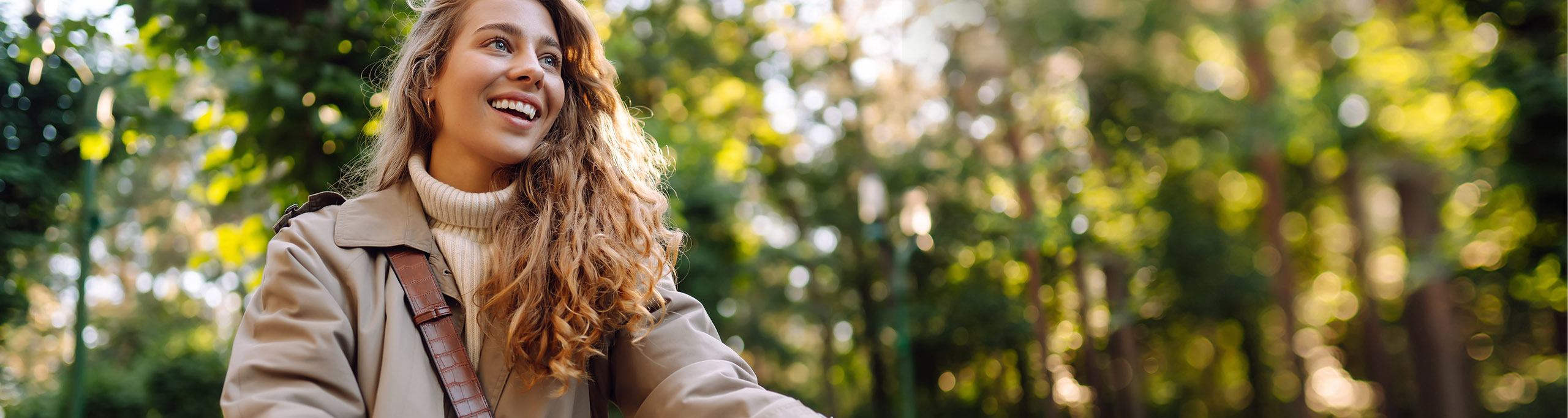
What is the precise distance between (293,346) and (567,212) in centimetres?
53

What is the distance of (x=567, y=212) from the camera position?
1.92m

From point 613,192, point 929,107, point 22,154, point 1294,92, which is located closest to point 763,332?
point 929,107

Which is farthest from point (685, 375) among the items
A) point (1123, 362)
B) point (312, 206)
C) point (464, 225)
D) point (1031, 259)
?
point (1123, 362)

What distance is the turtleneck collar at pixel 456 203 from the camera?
6.16 ft

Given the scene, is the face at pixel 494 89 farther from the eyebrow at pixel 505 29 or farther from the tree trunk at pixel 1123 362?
the tree trunk at pixel 1123 362

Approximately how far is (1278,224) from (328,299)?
873 inches

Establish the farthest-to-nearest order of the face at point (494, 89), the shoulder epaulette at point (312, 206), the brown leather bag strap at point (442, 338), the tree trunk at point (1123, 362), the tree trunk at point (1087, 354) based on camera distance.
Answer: the tree trunk at point (1123, 362)
the tree trunk at point (1087, 354)
the face at point (494, 89)
the shoulder epaulette at point (312, 206)
the brown leather bag strap at point (442, 338)

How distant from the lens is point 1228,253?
2289cm

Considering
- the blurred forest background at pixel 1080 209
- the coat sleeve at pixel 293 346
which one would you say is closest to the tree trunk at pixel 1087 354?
the blurred forest background at pixel 1080 209

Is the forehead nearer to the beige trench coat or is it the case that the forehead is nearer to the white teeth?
the white teeth

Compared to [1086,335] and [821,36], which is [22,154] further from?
[1086,335]

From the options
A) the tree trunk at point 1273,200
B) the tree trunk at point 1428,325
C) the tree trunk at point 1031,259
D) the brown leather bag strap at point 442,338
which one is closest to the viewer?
the brown leather bag strap at point 442,338

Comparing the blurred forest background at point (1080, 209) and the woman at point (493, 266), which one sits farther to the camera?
the blurred forest background at point (1080, 209)

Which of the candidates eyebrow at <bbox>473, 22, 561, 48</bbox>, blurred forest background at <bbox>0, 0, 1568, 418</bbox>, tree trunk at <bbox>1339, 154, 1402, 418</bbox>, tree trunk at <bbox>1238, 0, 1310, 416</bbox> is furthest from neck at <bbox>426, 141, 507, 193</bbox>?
tree trunk at <bbox>1339, 154, 1402, 418</bbox>
